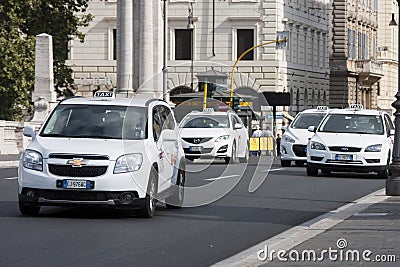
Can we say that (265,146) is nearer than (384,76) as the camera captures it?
Yes

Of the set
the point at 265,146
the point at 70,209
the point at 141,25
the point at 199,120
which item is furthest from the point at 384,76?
the point at 70,209

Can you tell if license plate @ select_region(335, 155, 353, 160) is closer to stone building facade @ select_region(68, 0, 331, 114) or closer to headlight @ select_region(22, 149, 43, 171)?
headlight @ select_region(22, 149, 43, 171)

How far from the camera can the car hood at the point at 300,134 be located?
36.0m

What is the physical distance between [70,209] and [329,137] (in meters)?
12.6

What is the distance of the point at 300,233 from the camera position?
50.0ft

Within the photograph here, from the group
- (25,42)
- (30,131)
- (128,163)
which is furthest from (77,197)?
(25,42)

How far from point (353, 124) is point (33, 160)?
15.5 metres

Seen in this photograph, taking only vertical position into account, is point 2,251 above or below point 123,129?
below

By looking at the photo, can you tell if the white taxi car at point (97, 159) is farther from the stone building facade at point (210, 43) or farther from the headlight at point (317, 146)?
the stone building facade at point (210, 43)

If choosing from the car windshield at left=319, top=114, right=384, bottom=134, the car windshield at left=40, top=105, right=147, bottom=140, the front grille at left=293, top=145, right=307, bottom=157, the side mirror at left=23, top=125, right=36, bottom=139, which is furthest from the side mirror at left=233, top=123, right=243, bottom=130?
the side mirror at left=23, top=125, right=36, bottom=139

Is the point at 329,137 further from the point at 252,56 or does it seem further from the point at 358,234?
the point at 252,56

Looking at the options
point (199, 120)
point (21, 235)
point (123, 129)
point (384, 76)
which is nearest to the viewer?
point (21, 235)

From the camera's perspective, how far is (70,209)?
1845 centimetres

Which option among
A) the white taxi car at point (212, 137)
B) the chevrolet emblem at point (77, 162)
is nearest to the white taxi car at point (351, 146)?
the white taxi car at point (212, 137)
